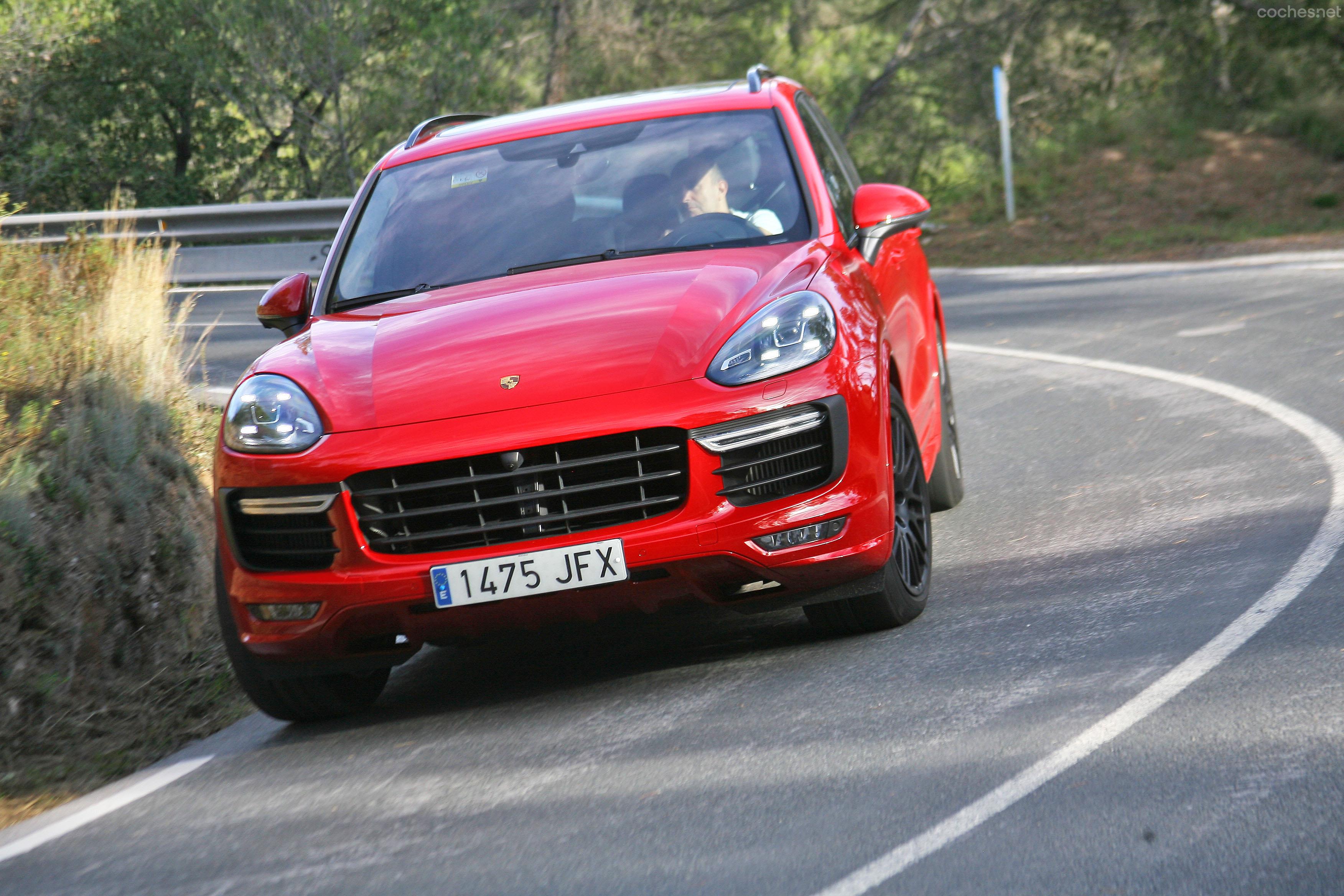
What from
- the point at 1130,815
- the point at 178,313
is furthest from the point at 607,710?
the point at 178,313

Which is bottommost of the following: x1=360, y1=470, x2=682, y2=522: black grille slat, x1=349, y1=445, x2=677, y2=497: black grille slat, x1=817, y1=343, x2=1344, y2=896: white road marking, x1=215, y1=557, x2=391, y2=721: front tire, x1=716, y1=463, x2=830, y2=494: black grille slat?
x1=817, y1=343, x2=1344, y2=896: white road marking

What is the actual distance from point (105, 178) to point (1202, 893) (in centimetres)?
2210

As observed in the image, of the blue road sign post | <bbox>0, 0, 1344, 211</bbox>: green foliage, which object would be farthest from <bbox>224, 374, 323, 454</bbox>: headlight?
<bbox>0, 0, 1344, 211</bbox>: green foliage

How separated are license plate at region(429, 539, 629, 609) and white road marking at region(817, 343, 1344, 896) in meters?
1.30

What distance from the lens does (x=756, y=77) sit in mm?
6500

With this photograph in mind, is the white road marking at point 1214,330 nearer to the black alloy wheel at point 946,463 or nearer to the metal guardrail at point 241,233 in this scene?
the black alloy wheel at point 946,463

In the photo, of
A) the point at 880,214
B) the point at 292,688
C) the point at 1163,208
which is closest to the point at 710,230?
the point at 880,214

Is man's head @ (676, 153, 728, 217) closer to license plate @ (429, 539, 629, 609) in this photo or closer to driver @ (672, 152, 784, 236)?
driver @ (672, 152, 784, 236)

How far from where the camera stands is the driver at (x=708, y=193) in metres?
5.69

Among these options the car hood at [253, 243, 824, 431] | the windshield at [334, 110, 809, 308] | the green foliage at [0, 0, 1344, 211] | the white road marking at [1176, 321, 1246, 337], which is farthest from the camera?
the green foliage at [0, 0, 1344, 211]

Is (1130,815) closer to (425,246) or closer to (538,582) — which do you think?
(538,582)

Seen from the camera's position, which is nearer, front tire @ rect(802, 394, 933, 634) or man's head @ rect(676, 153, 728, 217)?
front tire @ rect(802, 394, 933, 634)

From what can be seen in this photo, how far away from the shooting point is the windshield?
566 cm

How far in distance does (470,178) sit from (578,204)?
1.65 ft
